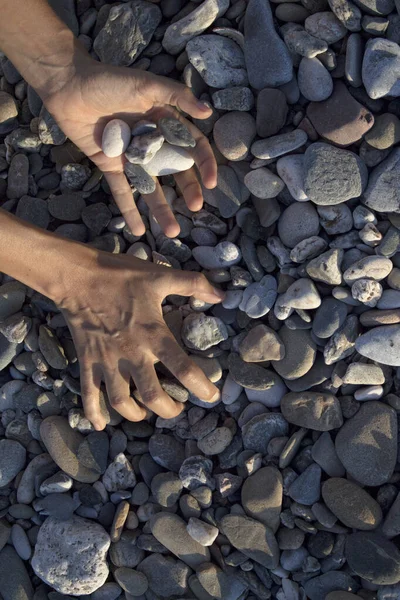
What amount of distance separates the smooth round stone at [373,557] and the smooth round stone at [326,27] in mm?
1775

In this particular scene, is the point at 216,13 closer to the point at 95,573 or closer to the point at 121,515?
the point at 121,515

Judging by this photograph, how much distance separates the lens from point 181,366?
1996mm

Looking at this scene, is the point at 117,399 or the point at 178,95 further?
the point at 117,399

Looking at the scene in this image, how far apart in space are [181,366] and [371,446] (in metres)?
0.73

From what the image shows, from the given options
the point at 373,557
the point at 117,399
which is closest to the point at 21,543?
the point at 117,399

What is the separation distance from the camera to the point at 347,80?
2008mm

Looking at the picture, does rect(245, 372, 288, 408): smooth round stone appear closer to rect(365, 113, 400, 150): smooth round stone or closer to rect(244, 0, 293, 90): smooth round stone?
rect(365, 113, 400, 150): smooth round stone

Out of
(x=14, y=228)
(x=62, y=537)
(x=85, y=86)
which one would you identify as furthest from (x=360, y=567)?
(x=85, y=86)

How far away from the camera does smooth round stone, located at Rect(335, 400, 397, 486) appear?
6.41 feet

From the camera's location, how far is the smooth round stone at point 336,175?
1962mm

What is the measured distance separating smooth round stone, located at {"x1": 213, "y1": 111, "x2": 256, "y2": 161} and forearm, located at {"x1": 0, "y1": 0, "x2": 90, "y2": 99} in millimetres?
589

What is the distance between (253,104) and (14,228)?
1025 millimetres

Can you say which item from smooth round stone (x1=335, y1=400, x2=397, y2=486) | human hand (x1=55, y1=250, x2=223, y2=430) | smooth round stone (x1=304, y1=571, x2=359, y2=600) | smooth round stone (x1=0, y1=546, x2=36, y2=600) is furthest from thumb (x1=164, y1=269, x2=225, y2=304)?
smooth round stone (x1=0, y1=546, x2=36, y2=600)

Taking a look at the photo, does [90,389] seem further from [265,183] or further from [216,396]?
[265,183]
